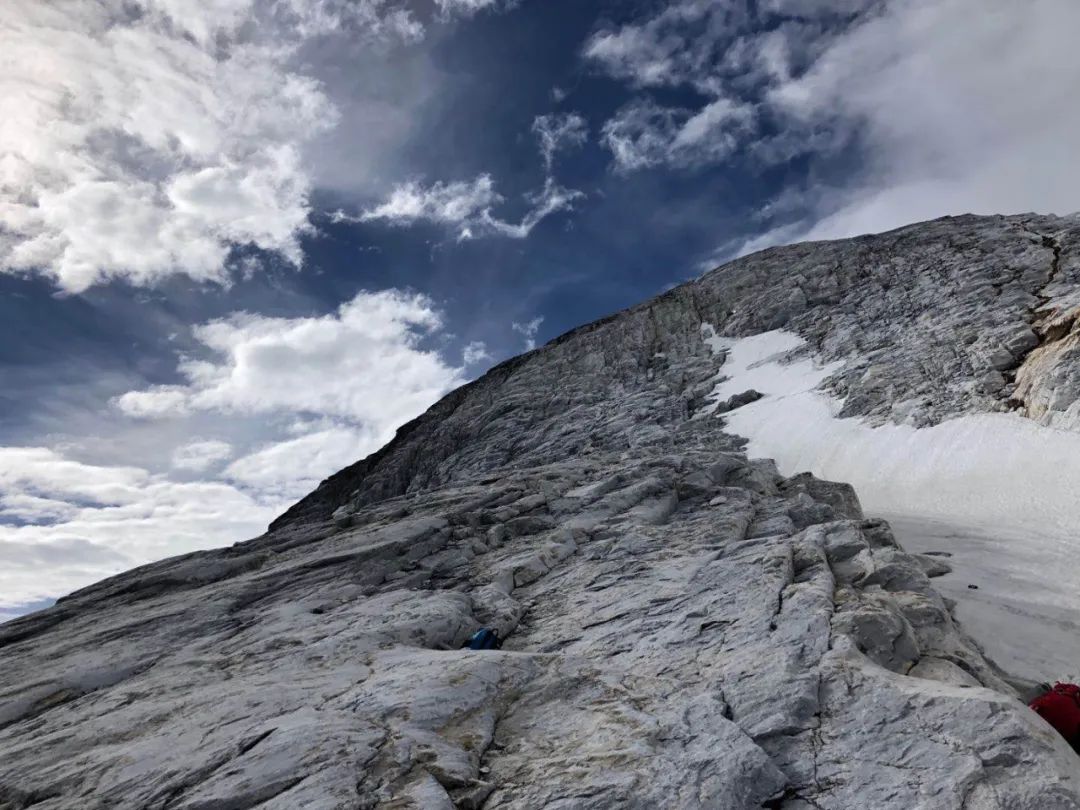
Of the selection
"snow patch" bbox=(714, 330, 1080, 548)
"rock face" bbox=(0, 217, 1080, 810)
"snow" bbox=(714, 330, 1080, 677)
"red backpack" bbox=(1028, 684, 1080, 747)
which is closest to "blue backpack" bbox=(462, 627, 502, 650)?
"rock face" bbox=(0, 217, 1080, 810)

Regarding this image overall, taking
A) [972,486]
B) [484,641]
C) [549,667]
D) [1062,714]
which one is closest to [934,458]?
[972,486]

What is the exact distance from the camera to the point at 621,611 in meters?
14.0

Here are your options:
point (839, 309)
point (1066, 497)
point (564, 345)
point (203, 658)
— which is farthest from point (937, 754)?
point (564, 345)

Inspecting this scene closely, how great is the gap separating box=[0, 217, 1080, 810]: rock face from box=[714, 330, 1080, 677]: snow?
219 centimetres

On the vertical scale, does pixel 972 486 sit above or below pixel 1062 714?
above

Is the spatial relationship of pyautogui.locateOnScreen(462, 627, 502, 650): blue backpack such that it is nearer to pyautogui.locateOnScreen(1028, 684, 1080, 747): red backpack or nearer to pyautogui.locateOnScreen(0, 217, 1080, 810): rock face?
pyautogui.locateOnScreen(0, 217, 1080, 810): rock face

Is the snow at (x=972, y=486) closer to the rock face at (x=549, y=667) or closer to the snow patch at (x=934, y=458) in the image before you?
the snow patch at (x=934, y=458)

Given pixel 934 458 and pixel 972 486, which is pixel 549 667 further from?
pixel 934 458

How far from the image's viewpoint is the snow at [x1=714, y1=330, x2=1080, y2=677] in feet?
54.5

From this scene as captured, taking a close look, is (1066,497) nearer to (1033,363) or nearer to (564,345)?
(1033,363)

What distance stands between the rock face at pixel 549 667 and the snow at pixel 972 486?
219 centimetres

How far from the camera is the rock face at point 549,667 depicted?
26.0 ft

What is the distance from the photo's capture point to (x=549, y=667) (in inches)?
448

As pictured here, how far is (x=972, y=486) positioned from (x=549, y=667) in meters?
27.5
